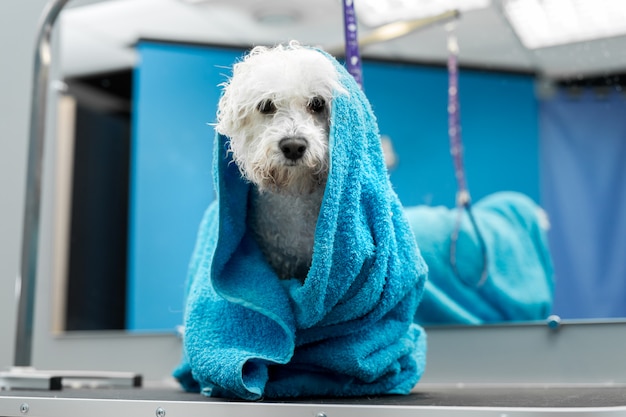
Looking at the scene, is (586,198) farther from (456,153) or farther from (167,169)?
(167,169)

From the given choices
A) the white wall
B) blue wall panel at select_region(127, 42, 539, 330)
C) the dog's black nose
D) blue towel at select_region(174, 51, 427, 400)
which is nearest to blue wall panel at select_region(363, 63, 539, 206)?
blue wall panel at select_region(127, 42, 539, 330)

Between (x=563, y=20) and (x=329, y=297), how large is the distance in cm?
68

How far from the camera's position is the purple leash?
1179mm

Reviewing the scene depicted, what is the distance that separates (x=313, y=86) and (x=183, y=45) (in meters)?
0.76

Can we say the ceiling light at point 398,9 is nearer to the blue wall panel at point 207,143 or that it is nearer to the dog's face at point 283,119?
the blue wall panel at point 207,143

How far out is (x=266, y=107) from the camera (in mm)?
756

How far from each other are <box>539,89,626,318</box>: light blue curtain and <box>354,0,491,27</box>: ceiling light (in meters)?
0.23

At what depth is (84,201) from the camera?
148 cm

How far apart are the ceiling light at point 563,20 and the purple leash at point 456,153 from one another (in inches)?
4.1

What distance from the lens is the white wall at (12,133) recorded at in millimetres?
1530

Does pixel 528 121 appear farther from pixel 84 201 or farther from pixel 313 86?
pixel 84 201

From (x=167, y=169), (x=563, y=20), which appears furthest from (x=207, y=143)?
(x=563, y=20)

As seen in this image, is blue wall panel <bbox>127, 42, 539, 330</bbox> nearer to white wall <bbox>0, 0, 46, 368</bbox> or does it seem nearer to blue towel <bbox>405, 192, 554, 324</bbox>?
blue towel <bbox>405, 192, 554, 324</bbox>

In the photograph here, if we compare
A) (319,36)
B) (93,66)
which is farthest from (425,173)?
(93,66)
